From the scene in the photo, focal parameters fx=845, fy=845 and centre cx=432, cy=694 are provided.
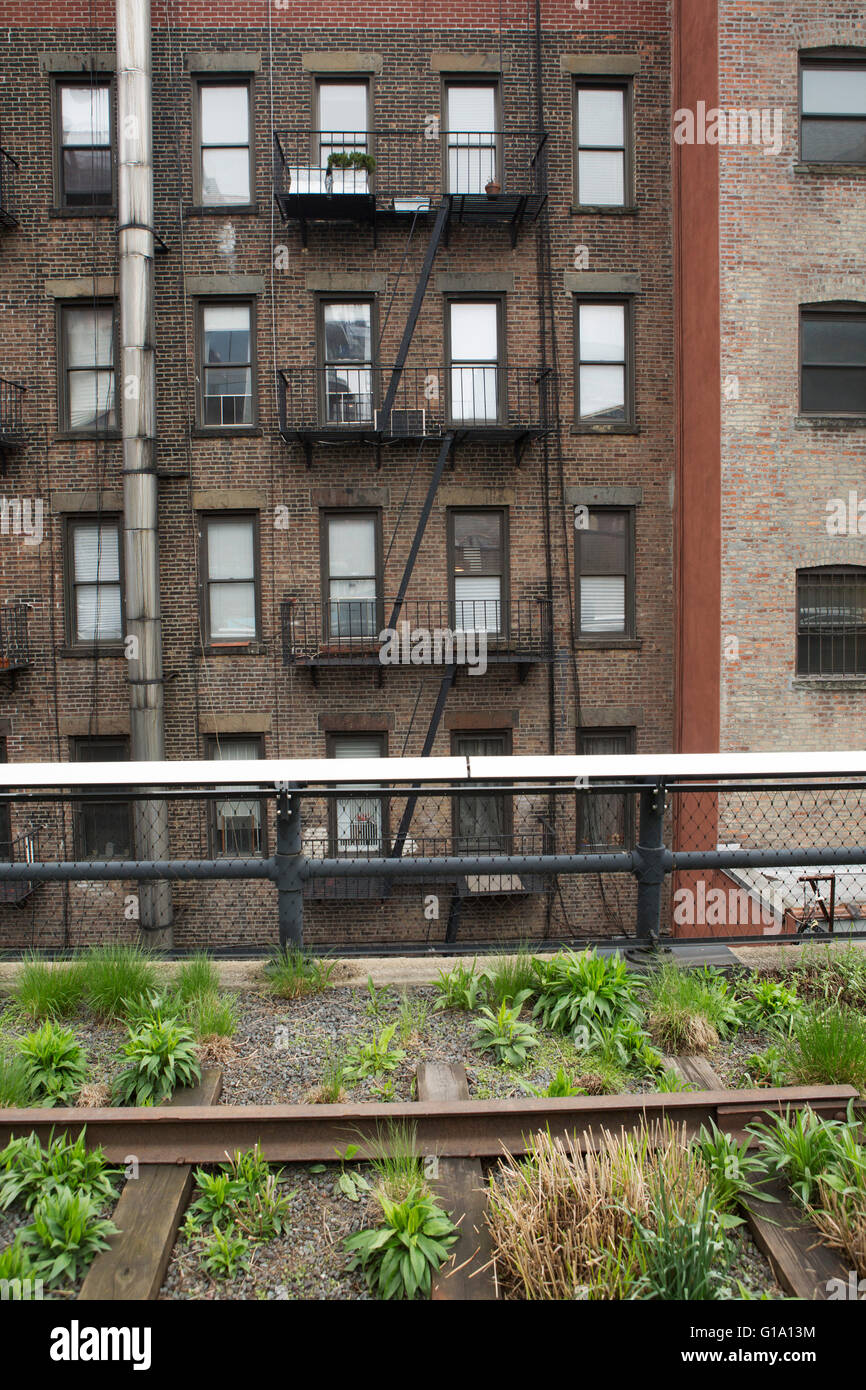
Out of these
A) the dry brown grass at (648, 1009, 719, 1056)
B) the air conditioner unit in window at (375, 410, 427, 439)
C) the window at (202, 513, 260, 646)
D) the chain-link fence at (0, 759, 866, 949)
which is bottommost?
the chain-link fence at (0, 759, 866, 949)

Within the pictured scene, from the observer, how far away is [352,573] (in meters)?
14.2

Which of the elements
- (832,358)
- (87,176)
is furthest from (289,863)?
(87,176)

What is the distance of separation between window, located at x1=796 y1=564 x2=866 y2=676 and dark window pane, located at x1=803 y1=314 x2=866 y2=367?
3204 millimetres

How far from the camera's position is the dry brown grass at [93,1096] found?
375 cm

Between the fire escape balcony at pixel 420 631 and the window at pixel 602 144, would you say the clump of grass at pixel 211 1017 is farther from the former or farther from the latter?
the window at pixel 602 144

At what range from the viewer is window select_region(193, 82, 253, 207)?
13711 millimetres

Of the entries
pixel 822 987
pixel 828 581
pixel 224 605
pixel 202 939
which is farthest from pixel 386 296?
pixel 822 987

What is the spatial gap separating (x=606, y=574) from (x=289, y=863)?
33.9ft

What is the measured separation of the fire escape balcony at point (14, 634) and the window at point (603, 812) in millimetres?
9364

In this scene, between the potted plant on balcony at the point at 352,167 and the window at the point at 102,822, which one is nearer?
the potted plant on balcony at the point at 352,167

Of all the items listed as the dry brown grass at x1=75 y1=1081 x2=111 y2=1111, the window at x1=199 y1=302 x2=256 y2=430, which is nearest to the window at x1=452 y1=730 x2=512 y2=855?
the window at x1=199 y1=302 x2=256 y2=430

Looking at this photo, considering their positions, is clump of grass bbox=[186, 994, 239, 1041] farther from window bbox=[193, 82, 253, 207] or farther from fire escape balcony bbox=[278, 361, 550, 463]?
window bbox=[193, 82, 253, 207]

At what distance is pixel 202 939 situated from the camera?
542 inches

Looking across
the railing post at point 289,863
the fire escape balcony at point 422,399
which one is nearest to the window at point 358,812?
the fire escape balcony at point 422,399
